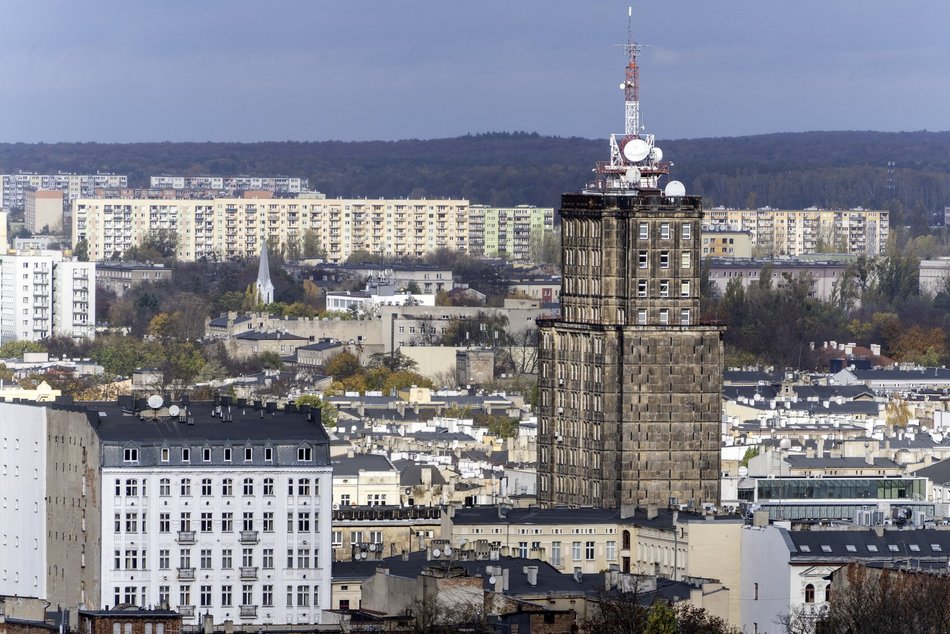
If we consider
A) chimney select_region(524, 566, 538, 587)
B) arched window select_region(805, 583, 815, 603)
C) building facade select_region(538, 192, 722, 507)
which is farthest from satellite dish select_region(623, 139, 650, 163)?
chimney select_region(524, 566, 538, 587)

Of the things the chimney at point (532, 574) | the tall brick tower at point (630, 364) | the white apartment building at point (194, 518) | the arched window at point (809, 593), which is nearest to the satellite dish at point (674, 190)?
the tall brick tower at point (630, 364)

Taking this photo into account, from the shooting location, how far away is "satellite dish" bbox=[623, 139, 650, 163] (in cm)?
10419

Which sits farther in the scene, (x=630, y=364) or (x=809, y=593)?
(x=630, y=364)

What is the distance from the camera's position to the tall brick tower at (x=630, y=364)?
323 feet

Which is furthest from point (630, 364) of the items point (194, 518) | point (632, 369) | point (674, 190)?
point (194, 518)

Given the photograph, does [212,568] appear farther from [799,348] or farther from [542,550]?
[799,348]

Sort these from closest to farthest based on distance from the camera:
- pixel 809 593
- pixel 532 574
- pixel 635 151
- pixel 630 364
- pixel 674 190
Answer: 1. pixel 532 574
2. pixel 809 593
3. pixel 630 364
4. pixel 674 190
5. pixel 635 151

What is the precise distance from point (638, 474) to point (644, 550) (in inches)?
365

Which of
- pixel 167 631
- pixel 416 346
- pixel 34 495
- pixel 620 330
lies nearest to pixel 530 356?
pixel 416 346

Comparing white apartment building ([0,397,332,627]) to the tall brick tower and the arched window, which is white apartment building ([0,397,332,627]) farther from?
the tall brick tower

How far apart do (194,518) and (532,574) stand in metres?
7.83

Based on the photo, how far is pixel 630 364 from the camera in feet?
325

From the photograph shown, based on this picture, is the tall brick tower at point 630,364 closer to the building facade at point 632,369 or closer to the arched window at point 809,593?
the building facade at point 632,369

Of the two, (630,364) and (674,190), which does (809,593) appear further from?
(674,190)
